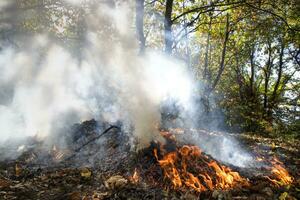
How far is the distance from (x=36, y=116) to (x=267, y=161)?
29.2ft

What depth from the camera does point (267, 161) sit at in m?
8.22

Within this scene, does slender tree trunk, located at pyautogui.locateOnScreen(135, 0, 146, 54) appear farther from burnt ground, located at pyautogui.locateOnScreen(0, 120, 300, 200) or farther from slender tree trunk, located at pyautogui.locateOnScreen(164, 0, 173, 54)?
burnt ground, located at pyautogui.locateOnScreen(0, 120, 300, 200)

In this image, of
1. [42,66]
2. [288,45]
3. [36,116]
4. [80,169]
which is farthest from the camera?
[288,45]

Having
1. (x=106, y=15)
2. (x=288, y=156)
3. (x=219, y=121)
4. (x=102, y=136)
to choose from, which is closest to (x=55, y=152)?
(x=102, y=136)

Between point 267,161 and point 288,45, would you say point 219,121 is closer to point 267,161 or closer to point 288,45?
point 288,45

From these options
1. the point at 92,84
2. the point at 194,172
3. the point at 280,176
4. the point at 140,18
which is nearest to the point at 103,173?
the point at 194,172

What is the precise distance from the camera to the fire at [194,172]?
6.02 m

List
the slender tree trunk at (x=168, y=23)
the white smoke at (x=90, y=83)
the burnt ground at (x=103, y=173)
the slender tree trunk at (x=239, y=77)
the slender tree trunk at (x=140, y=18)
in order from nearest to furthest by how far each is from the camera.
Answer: the burnt ground at (x=103, y=173) → the white smoke at (x=90, y=83) → the slender tree trunk at (x=140, y=18) → the slender tree trunk at (x=168, y=23) → the slender tree trunk at (x=239, y=77)

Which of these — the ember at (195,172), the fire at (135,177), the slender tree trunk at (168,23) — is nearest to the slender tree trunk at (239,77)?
the slender tree trunk at (168,23)

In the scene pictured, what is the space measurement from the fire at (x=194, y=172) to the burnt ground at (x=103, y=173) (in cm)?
19

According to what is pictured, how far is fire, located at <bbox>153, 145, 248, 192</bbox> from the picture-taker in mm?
6023

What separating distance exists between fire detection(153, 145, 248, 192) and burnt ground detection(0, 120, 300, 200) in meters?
0.19

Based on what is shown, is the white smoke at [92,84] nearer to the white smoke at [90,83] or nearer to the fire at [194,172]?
the white smoke at [90,83]

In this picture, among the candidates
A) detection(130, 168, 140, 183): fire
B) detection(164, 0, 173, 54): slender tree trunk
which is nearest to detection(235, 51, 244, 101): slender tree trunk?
detection(164, 0, 173, 54): slender tree trunk
